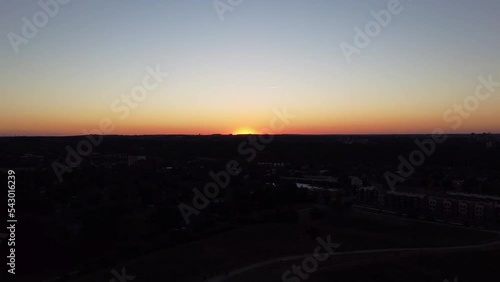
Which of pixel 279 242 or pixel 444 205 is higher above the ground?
pixel 444 205

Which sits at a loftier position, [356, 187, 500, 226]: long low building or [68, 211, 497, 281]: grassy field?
[356, 187, 500, 226]: long low building

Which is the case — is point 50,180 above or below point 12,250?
above

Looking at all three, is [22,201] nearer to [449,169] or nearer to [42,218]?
[42,218]

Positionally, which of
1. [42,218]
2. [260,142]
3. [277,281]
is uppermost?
[260,142]

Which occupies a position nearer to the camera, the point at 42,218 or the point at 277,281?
the point at 277,281

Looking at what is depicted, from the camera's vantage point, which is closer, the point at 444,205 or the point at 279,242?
the point at 279,242

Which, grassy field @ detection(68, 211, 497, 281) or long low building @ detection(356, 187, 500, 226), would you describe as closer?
grassy field @ detection(68, 211, 497, 281)

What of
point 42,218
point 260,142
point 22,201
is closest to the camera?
point 42,218

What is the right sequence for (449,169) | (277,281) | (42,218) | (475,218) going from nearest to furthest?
1. (277,281)
2. (42,218)
3. (475,218)
4. (449,169)

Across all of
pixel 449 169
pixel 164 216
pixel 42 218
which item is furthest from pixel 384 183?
pixel 42 218

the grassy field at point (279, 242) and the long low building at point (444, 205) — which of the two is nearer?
the grassy field at point (279, 242)

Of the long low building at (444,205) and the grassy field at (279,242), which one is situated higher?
the long low building at (444,205)
